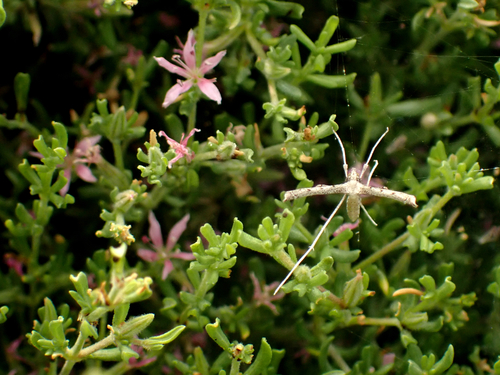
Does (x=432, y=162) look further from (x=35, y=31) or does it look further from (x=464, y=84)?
(x=35, y=31)

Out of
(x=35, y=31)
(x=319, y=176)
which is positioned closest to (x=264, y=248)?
(x=319, y=176)

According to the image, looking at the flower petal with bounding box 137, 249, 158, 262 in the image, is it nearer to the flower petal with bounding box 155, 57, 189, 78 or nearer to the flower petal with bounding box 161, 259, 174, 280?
the flower petal with bounding box 161, 259, 174, 280

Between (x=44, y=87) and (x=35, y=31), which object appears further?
(x=44, y=87)

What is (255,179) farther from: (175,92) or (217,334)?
(217,334)

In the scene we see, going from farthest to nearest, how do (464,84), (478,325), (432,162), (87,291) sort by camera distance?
(464,84)
(478,325)
(432,162)
(87,291)

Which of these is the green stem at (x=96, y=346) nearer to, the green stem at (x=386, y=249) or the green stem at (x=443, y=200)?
the green stem at (x=386, y=249)

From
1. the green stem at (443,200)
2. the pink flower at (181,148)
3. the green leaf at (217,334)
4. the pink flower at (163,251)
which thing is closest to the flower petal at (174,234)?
the pink flower at (163,251)

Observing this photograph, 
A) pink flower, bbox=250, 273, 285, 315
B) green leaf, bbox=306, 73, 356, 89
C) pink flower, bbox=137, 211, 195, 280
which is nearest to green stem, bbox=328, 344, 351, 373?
pink flower, bbox=250, 273, 285, 315

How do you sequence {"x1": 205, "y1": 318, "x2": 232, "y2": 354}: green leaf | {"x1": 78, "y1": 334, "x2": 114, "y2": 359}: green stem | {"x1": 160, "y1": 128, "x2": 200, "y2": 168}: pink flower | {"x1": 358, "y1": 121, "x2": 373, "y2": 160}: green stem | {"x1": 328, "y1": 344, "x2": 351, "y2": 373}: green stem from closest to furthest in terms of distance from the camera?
1. {"x1": 78, "y1": 334, "x2": 114, "y2": 359}: green stem
2. {"x1": 205, "y1": 318, "x2": 232, "y2": 354}: green leaf
3. {"x1": 160, "y1": 128, "x2": 200, "y2": 168}: pink flower
4. {"x1": 328, "y1": 344, "x2": 351, "y2": 373}: green stem
5. {"x1": 358, "y1": 121, "x2": 373, "y2": 160}: green stem
